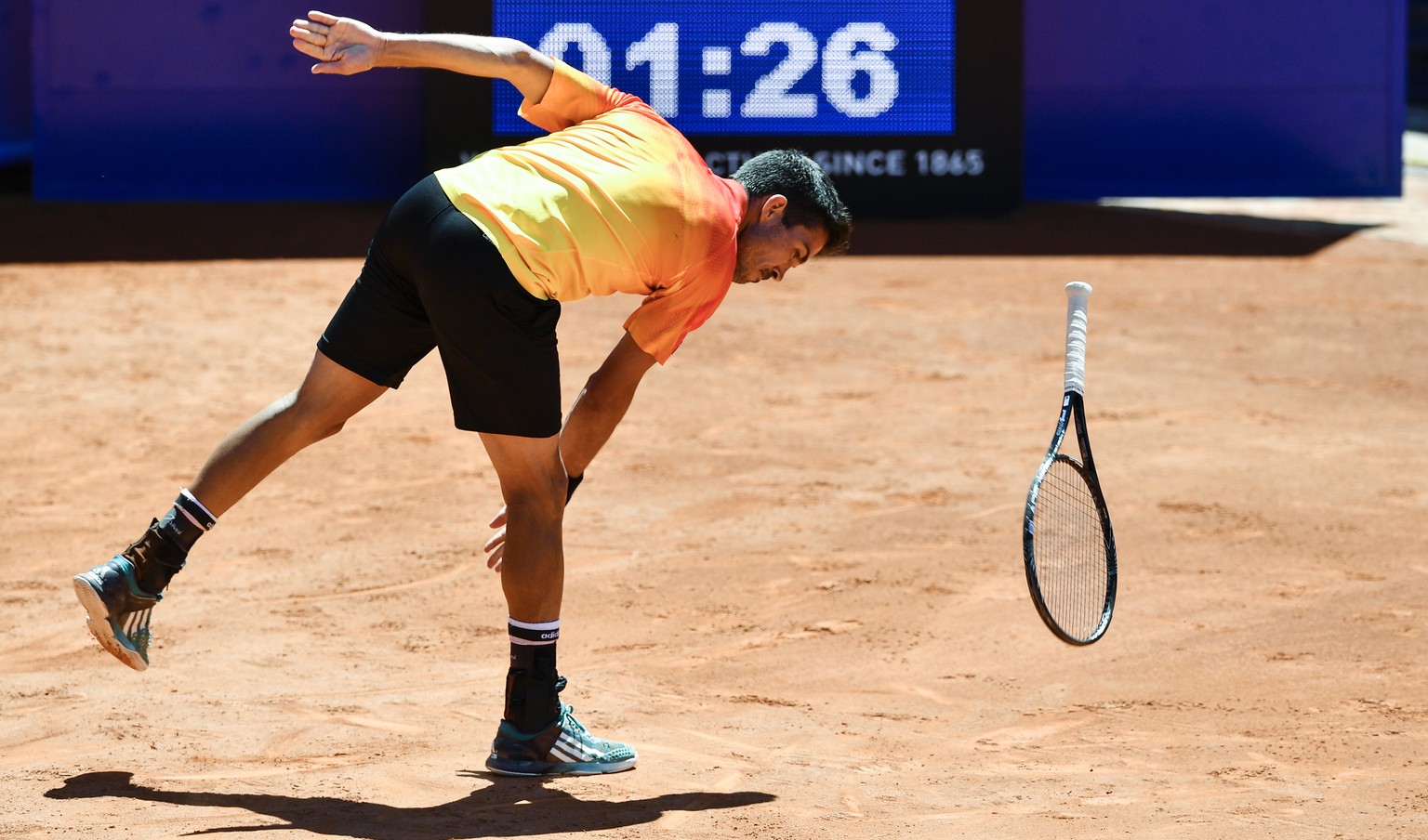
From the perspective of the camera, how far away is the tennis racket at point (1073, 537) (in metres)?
3.90

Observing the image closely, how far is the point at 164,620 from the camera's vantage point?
16.1 feet

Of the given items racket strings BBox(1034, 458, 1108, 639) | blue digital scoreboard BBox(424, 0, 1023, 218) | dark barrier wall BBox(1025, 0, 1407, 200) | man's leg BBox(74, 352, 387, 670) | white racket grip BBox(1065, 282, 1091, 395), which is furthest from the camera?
dark barrier wall BBox(1025, 0, 1407, 200)

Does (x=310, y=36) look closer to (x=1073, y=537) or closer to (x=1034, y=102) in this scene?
(x=1073, y=537)

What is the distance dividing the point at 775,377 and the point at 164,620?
13.5ft

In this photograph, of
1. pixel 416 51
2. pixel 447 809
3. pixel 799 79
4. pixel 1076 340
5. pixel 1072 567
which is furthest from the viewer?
pixel 799 79

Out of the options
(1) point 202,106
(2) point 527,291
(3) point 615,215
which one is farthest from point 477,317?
(1) point 202,106

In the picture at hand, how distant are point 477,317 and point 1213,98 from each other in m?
12.8

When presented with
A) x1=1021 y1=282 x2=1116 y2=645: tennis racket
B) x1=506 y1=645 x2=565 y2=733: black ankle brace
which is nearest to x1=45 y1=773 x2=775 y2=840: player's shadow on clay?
x1=506 y1=645 x2=565 y2=733: black ankle brace

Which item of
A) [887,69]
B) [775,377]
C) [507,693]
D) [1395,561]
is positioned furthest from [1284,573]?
[887,69]

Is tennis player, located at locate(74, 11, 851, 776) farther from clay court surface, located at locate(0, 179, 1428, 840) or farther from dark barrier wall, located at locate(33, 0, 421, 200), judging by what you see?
dark barrier wall, located at locate(33, 0, 421, 200)

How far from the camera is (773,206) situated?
12.4ft

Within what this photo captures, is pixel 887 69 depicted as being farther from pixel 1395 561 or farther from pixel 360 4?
pixel 1395 561

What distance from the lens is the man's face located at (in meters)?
3.78

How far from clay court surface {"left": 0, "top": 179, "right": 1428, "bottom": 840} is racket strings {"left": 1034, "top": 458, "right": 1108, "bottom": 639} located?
19 cm
